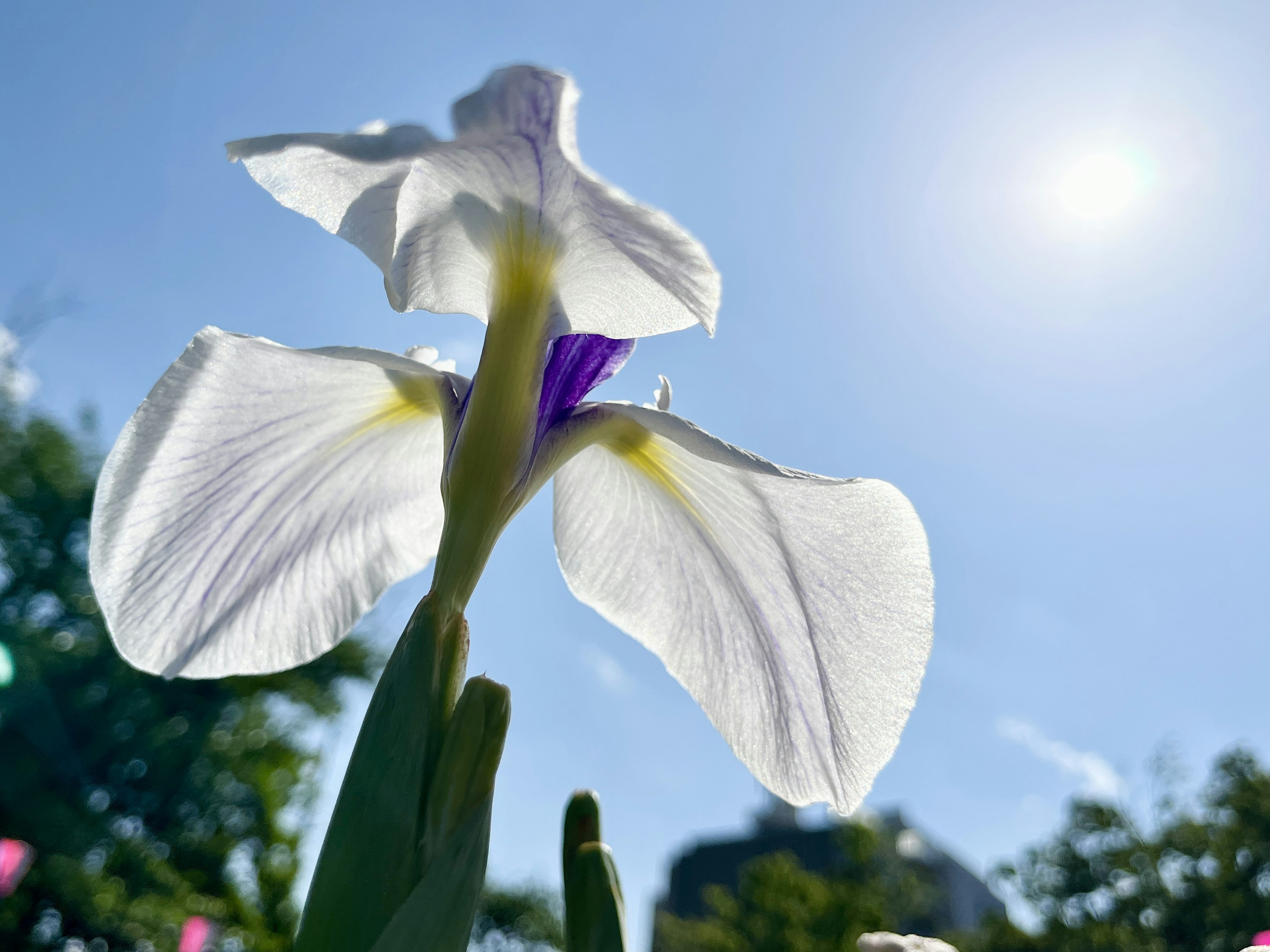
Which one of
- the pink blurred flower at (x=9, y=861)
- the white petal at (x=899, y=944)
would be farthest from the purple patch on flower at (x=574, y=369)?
the pink blurred flower at (x=9, y=861)

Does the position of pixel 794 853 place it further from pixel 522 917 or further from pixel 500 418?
pixel 500 418

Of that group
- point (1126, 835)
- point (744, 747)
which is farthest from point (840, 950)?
point (744, 747)

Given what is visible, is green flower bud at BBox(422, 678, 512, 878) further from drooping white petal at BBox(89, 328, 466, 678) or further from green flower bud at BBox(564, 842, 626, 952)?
drooping white petal at BBox(89, 328, 466, 678)

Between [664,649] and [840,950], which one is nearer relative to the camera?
[664,649]

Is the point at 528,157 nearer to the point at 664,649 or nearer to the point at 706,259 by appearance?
the point at 706,259

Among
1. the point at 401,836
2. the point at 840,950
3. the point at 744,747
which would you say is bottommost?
the point at 840,950

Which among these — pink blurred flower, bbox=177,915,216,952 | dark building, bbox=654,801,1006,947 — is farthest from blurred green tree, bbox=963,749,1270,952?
pink blurred flower, bbox=177,915,216,952

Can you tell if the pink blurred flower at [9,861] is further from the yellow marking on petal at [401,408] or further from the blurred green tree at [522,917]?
the blurred green tree at [522,917]

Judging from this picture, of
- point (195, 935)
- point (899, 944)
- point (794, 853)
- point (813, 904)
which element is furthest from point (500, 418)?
point (794, 853)
